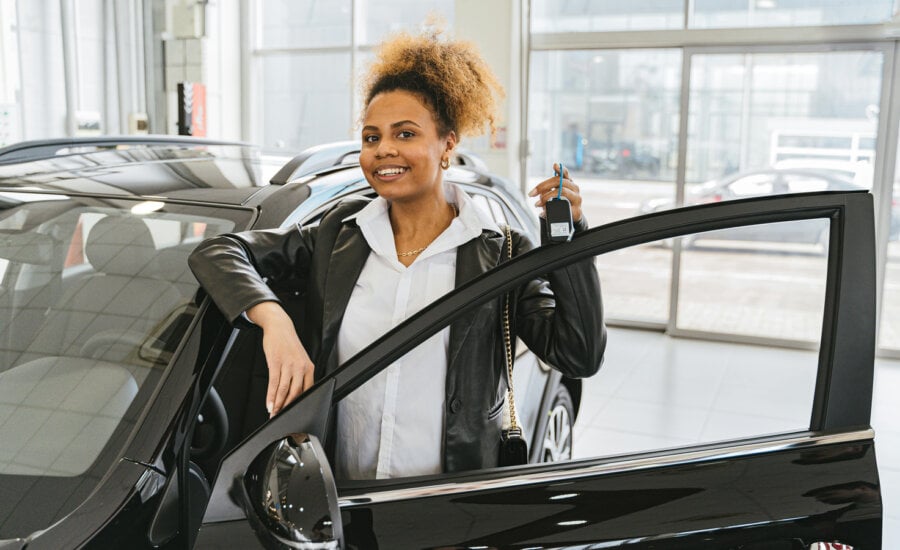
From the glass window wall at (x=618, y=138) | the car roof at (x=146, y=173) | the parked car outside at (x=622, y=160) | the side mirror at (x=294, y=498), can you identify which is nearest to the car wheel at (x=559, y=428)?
the car roof at (x=146, y=173)

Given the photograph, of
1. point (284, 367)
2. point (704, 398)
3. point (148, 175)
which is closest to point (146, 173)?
point (148, 175)

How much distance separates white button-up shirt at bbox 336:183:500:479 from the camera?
139 cm

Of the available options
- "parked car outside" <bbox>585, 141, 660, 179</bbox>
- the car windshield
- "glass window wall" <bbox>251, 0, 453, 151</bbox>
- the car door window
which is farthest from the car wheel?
"glass window wall" <bbox>251, 0, 453, 151</bbox>

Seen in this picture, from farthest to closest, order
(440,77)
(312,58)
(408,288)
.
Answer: (312,58), (440,77), (408,288)

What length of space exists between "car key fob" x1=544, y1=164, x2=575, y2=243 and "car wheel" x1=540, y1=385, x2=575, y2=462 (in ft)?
4.25

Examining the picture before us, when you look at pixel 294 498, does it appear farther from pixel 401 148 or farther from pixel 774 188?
pixel 774 188

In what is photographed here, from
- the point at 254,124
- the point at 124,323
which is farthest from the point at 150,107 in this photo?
the point at 124,323

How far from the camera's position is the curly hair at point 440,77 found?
1574 mm

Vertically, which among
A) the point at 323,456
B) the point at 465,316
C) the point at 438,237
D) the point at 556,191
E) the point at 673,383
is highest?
the point at 556,191

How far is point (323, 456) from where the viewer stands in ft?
3.41

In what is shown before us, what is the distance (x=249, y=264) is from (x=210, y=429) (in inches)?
10.9

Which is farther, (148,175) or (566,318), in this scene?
(148,175)

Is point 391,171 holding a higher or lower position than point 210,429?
higher

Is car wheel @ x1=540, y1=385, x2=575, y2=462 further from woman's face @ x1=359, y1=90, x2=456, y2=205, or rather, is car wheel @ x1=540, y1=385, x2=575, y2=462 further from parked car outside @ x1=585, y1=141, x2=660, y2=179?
parked car outside @ x1=585, y1=141, x2=660, y2=179
